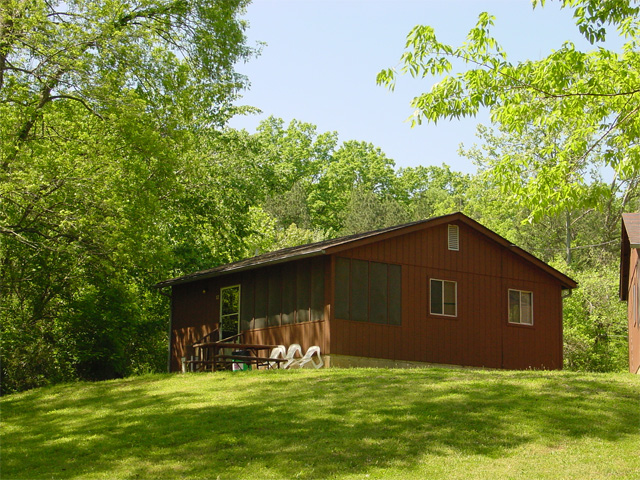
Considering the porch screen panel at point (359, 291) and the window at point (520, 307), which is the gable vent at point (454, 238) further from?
the porch screen panel at point (359, 291)

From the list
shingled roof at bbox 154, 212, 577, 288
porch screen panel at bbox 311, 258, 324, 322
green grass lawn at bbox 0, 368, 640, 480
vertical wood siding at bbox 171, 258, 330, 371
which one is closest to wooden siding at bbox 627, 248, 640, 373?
shingled roof at bbox 154, 212, 577, 288

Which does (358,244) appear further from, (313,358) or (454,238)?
(454,238)

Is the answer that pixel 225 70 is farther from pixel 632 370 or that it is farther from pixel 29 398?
pixel 632 370

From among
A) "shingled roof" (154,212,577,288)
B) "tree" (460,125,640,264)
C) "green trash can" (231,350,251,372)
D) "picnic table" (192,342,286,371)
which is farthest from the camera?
"tree" (460,125,640,264)

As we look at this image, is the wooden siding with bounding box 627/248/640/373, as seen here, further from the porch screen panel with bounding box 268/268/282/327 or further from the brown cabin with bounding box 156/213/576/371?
the porch screen panel with bounding box 268/268/282/327

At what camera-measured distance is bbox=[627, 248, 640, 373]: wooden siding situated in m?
19.6

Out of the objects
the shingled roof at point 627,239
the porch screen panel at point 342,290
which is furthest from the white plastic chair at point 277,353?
the shingled roof at point 627,239

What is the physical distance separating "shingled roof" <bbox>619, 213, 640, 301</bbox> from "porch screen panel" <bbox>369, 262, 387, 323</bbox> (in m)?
5.61

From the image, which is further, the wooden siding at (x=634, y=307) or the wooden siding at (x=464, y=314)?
the wooden siding at (x=634, y=307)

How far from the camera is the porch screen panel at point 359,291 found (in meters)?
18.7

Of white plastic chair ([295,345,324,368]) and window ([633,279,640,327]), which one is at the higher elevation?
window ([633,279,640,327])

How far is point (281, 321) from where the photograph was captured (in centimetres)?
1988

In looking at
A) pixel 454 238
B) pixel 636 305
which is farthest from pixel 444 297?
pixel 636 305

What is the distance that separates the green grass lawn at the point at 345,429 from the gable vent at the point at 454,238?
5.45 meters
